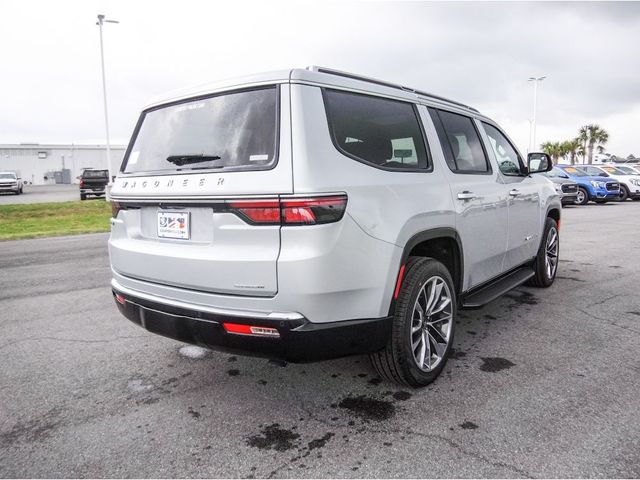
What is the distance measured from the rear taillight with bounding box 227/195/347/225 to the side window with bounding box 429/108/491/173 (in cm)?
147

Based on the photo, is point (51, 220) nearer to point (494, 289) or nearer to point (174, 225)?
point (174, 225)

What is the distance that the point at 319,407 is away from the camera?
2.88 m

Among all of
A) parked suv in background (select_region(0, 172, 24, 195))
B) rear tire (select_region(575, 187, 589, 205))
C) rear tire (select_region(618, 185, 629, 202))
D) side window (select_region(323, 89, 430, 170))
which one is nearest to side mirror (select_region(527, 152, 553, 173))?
side window (select_region(323, 89, 430, 170))

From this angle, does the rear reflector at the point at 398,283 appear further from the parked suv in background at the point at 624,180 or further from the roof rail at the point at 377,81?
A: the parked suv in background at the point at 624,180

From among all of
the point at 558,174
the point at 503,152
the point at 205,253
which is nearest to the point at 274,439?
the point at 205,253

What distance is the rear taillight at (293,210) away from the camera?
237 centimetres

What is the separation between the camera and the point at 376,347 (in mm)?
2721

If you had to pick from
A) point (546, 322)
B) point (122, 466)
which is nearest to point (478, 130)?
point (546, 322)

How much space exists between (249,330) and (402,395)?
3.72ft

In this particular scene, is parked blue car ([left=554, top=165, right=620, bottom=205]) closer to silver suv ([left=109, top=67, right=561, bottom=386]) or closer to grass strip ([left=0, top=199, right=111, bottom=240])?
grass strip ([left=0, top=199, right=111, bottom=240])

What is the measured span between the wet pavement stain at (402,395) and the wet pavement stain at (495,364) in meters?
0.68

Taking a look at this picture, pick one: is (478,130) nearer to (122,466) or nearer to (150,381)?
(150,381)

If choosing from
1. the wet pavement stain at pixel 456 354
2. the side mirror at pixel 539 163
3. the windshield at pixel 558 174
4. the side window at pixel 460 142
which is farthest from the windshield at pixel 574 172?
the wet pavement stain at pixel 456 354

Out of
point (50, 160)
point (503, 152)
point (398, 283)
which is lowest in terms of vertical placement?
point (398, 283)
